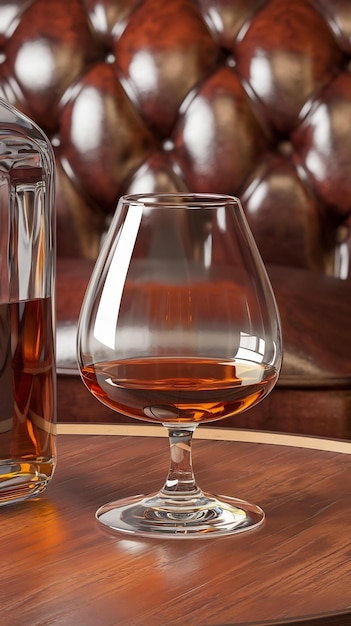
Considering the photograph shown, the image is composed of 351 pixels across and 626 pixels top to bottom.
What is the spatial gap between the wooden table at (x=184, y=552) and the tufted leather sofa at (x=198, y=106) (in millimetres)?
1195

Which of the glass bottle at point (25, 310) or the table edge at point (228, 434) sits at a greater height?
the glass bottle at point (25, 310)

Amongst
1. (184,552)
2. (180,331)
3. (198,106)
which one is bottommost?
(184,552)

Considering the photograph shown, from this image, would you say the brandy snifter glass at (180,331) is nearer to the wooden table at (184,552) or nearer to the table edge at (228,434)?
the wooden table at (184,552)

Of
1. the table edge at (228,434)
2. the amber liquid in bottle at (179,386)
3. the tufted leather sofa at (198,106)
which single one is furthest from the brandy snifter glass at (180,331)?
the tufted leather sofa at (198,106)

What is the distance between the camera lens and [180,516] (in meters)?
0.68

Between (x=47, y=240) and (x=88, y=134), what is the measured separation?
1.44 meters

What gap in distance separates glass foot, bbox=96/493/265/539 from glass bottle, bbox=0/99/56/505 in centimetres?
7

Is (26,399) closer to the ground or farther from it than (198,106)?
closer to the ground

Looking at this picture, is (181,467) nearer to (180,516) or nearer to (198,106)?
(180,516)

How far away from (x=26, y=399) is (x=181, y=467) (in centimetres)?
12

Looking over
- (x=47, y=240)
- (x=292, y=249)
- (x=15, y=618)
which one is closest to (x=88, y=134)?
(x=292, y=249)

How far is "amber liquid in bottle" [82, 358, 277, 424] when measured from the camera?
65 cm

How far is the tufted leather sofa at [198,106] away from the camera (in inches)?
83.4

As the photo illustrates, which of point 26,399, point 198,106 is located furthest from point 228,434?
point 198,106
